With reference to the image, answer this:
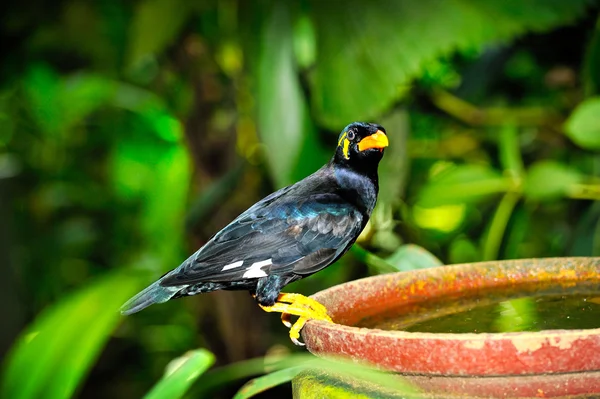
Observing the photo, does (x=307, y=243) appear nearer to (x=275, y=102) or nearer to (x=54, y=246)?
(x=275, y=102)

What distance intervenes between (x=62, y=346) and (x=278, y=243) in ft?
1.75

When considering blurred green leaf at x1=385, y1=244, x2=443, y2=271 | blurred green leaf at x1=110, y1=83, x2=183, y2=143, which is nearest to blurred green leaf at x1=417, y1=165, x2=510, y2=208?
blurred green leaf at x1=385, y1=244, x2=443, y2=271

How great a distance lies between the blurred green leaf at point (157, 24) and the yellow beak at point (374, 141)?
1145 mm

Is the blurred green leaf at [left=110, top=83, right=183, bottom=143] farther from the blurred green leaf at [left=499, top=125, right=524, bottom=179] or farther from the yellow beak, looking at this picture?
the yellow beak

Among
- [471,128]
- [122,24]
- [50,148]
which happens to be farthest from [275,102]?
[50,148]

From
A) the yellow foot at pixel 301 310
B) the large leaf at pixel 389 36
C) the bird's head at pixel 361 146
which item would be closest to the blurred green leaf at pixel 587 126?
the large leaf at pixel 389 36

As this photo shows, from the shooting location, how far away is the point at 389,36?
2004 millimetres

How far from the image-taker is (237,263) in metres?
1.31

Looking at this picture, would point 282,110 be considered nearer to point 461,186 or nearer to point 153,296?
point 461,186

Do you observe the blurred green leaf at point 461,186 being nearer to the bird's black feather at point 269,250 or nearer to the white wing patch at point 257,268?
the bird's black feather at point 269,250

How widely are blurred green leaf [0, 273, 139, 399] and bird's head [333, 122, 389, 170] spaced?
59 centimetres

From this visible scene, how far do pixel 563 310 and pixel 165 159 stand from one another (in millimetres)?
1808

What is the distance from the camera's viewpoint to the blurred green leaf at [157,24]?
7.89 feet

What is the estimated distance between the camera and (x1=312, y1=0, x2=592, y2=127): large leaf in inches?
77.0
